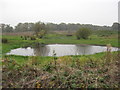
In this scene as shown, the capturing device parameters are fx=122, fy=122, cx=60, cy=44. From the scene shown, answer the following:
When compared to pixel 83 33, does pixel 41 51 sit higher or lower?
lower

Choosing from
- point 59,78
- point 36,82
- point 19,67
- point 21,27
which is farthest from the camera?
point 21,27

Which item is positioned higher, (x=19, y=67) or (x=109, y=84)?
(x=19, y=67)

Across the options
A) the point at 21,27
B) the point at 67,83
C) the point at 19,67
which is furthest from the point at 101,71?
the point at 21,27

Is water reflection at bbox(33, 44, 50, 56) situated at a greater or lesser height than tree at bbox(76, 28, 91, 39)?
lesser

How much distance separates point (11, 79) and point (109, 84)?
7.77 feet

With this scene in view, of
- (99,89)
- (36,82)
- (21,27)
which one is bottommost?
(99,89)

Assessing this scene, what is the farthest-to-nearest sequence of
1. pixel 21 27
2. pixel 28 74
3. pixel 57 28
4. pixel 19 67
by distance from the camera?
pixel 57 28
pixel 21 27
pixel 19 67
pixel 28 74

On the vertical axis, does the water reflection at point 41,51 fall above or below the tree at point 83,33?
below

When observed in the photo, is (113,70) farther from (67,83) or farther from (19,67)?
(19,67)

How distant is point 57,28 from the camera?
63.2m

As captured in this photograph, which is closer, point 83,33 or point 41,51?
point 41,51

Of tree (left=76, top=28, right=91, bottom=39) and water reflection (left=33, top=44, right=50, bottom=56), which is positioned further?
tree (left=76, top=28, right=91, bottom=39)

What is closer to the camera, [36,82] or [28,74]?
[36,82]

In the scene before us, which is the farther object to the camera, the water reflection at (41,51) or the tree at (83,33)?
the tree at (83,33)
